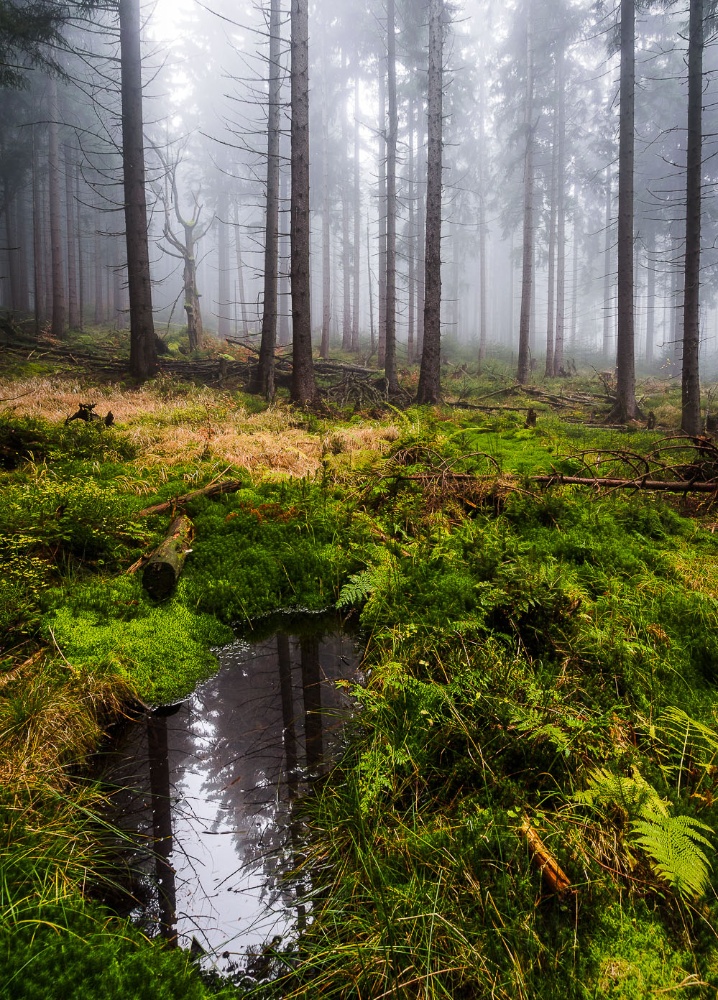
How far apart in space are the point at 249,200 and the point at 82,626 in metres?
49.6

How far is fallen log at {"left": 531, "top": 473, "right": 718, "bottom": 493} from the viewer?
5.21 meters

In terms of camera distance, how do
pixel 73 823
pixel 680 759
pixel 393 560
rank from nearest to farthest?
pixel 73 823, pixel 680 759, pixel 393 560

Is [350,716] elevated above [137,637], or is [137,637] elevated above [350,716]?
[137,637]

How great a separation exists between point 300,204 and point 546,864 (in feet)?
40.8

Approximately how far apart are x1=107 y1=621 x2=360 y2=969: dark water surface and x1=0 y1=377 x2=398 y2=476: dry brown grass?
3410 millimetres

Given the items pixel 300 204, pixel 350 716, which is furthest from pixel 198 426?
pixel 350 716

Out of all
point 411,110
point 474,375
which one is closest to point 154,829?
point 474,375

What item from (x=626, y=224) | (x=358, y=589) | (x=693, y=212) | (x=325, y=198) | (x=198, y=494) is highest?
(x=325, y=198)

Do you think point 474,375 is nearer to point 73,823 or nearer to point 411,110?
point 411,110

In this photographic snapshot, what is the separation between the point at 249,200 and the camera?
1731 inches

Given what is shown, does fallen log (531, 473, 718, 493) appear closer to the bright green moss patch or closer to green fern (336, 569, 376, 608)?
green fern (336, 569, 376, 608)

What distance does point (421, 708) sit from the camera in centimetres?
246

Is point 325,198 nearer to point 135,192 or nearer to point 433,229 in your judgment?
point 135,192

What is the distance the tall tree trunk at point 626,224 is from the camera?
1199 centimetres
